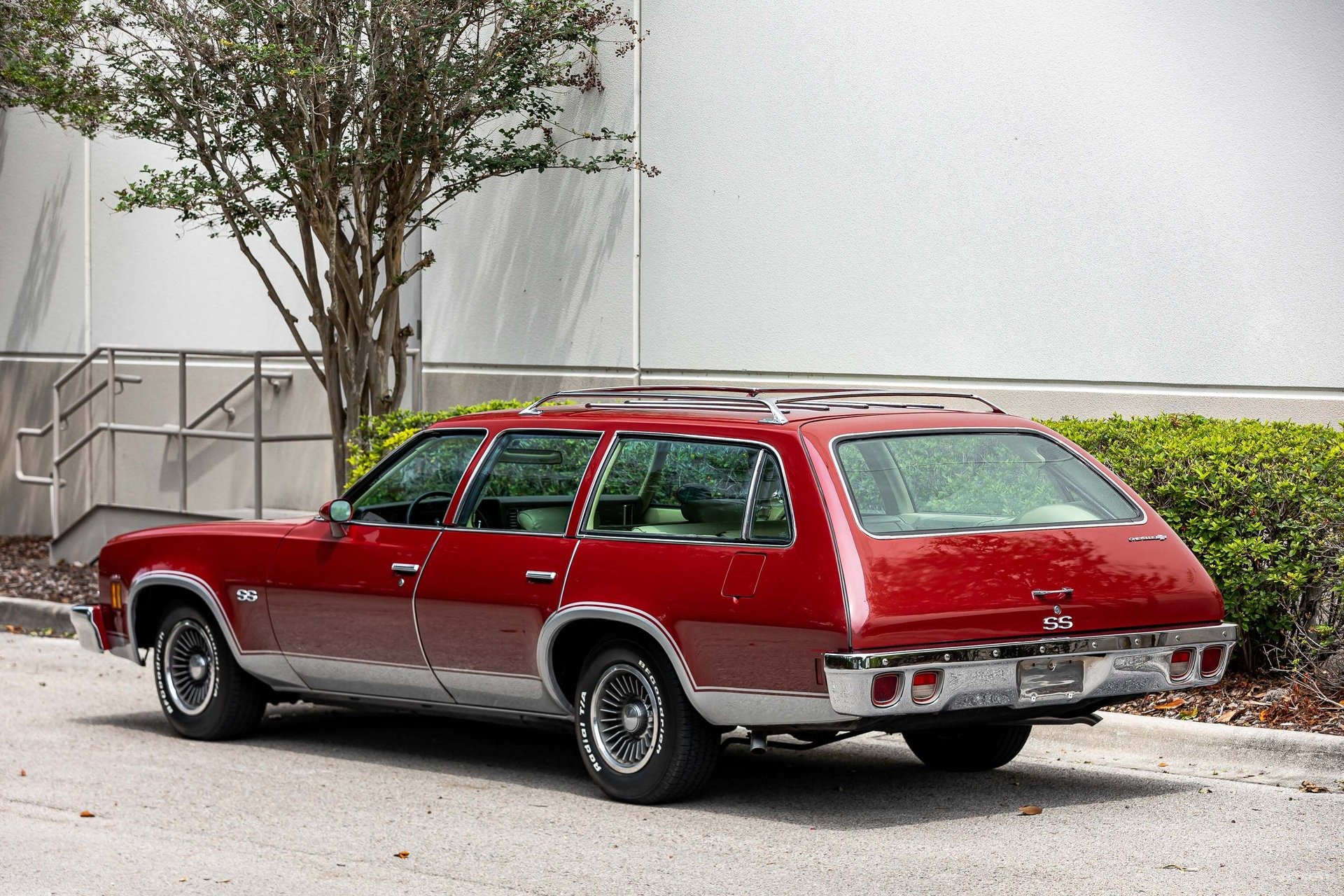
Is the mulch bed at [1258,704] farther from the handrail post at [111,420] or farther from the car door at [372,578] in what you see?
the handrail post at [111,420]

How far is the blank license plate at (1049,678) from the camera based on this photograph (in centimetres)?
692

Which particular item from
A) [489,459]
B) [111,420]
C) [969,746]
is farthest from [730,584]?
[111,420]

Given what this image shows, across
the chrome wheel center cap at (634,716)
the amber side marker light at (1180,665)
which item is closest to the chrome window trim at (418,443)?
the chrome wheel center cap at (634,716)

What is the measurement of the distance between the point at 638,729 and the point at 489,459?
60.5 inches

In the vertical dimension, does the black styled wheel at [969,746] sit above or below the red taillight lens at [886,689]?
below

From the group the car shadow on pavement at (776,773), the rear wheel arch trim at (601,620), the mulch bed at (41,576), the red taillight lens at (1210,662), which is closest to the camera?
the rear wheel arch trim at (601,620)

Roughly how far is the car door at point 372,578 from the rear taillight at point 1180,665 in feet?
10.3

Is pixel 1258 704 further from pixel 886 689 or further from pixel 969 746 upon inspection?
pixel 886 689

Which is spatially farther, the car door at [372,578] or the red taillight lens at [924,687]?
the car door at [372,578]

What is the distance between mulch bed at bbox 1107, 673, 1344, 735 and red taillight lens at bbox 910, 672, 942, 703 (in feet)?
6.48

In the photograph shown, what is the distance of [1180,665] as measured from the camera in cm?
730

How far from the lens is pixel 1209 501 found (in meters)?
9.17

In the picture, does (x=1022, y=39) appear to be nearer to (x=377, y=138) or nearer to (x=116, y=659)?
(x=377, y=138)

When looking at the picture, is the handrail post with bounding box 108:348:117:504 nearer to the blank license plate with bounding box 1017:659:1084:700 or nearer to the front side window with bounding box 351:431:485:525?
the front side window with bounding box 351:431:485:525
